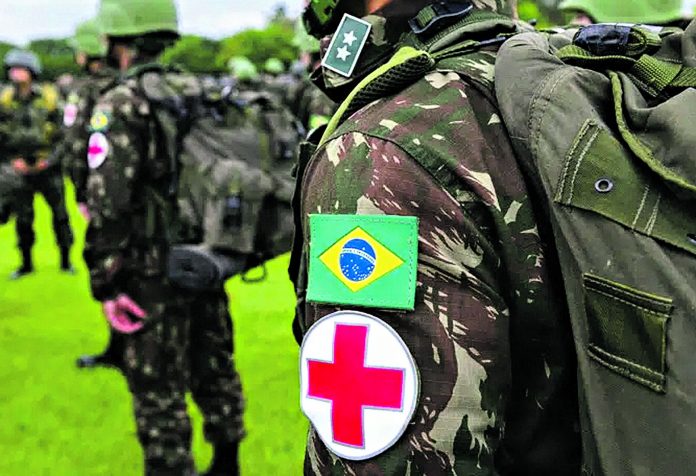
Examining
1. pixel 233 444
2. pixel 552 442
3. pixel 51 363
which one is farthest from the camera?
pixel 51 363

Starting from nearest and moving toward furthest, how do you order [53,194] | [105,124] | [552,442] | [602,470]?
1. [602,470]
2. [552,442]
3. [105,124]
4. [53,194]

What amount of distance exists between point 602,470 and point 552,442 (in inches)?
6.7

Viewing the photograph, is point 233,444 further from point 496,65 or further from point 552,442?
point 496,65

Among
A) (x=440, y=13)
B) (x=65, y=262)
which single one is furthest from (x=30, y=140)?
(x=440, y=13)

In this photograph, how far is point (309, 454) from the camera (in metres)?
1.06

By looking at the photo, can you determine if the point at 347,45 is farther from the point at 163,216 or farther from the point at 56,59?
the point at 56,59

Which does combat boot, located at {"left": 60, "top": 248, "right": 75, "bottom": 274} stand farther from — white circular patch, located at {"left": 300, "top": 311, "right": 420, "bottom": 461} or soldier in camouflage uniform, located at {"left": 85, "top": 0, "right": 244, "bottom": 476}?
white circular patch, located at {"left": 300, "top": 311, "right": 420, "bottom": 461}

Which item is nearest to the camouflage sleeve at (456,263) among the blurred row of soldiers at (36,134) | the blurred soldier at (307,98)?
the blurred soldier at (307,98)

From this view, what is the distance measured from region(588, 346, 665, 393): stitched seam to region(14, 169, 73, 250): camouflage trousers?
245 inches

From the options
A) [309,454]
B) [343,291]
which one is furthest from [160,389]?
[343,291]

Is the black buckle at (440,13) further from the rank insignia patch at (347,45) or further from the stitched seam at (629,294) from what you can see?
the stitched seam at (629,294)

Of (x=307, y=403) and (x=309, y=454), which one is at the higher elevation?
(x=307, y=403)

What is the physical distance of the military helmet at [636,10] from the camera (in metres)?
2.99

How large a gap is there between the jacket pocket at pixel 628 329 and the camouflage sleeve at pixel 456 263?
0.10 meters
